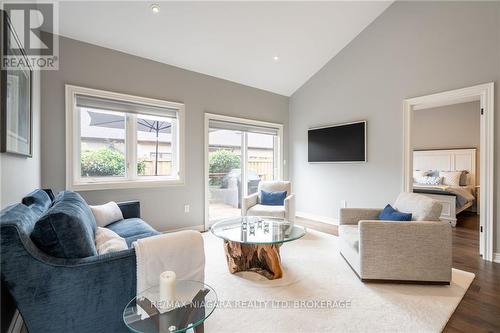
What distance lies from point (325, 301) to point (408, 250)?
919 mm

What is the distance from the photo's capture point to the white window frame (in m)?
2.90

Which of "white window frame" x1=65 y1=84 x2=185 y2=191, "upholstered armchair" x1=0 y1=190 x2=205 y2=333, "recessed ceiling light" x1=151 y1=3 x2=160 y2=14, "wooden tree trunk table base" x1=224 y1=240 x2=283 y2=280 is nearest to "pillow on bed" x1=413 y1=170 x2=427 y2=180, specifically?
"wooden tree trunk table base" x1=224 y1=240 x2=283 y2=280

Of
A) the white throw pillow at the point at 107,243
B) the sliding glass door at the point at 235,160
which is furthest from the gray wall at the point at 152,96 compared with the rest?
the white throw pillow at the point at 107,243

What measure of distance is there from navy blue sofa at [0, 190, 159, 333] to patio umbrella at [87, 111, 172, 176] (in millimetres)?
2188

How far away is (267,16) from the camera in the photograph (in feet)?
10.6

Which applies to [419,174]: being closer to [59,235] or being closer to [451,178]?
[451,178]

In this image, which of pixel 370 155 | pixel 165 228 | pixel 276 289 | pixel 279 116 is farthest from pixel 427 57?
pixel 165 228

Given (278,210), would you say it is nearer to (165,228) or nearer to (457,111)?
(165,228)

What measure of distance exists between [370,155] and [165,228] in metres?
3.42

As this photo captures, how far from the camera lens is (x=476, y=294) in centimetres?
207

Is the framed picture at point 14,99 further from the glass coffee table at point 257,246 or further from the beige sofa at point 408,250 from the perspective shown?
the beige sofa at point 408,250

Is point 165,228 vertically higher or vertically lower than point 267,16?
lower

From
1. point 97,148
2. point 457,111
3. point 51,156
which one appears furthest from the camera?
point 457,111

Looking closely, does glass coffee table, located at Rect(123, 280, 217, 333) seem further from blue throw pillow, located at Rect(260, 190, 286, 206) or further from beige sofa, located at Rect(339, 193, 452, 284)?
blue throw pillow, located at Rect(260, 190, 286, 206)
